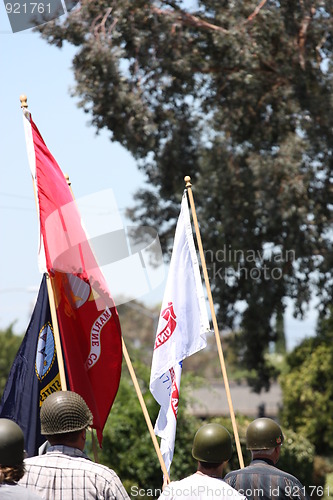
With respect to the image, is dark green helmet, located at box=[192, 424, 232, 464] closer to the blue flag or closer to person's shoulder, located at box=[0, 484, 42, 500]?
person's shoulder, located at box=[0, 484, 42, 500]

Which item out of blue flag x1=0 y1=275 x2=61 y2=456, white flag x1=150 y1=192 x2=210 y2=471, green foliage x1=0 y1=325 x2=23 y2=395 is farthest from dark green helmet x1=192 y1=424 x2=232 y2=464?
green foliage x1=0 y1=325 x2=23 y2=395

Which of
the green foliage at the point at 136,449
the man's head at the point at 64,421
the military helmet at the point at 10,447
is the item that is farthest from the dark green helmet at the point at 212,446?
the green foliage at the point at 136,449

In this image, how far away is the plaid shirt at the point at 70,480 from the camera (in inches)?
158

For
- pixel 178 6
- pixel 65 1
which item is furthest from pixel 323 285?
pixel 65 1

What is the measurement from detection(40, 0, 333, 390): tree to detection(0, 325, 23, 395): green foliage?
2498 cm

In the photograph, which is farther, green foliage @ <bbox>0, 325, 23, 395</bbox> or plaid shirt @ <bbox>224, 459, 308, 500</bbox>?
green foliage @ <bbox>0, 325, 23, 395</bbox>

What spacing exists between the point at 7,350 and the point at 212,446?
1532 inches

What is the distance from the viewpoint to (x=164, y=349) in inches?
266

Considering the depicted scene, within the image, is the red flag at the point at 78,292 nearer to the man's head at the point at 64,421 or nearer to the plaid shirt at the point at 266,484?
the plaid shirt at the point at 266,484

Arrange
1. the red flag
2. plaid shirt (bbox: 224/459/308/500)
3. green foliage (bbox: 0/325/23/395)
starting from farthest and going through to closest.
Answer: green foliage (bbox: 0/325/23/395)
the red flag
plaid shirt (bbox: 224/459/308/500)

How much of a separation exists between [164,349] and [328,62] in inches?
416

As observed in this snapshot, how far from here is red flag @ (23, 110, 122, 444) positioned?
6.41 m

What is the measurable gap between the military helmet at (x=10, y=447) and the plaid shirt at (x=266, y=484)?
170cm

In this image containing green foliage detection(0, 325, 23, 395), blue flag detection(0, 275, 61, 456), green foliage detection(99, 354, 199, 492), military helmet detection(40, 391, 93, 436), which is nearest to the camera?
military helmet detection(40, 391, 93, 436)
